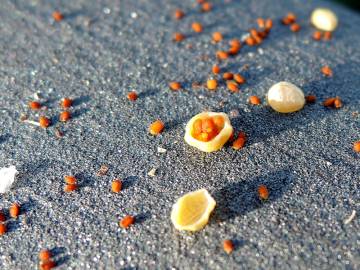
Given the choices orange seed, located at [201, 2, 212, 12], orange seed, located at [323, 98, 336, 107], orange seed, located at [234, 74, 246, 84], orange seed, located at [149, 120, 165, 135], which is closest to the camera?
orange seed, located at [149, 120, 165, 135]

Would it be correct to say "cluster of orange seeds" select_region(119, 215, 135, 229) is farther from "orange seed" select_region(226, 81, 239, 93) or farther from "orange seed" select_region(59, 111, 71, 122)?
"orange seed" select_region(226, 81, 239, 93)

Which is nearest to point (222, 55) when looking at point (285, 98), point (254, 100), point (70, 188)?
point (254, 100)

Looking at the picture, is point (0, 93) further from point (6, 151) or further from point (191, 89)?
point (191, 89)

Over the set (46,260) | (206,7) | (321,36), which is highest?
(206,7)

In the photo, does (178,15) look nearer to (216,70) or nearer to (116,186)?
(216,70)

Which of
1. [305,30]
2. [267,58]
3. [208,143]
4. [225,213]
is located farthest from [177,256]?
[305,30]

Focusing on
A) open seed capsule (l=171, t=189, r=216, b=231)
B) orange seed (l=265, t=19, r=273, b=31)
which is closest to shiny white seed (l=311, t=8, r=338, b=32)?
orange seed (l=265, t=19, r=273, b=31)
